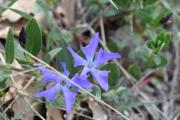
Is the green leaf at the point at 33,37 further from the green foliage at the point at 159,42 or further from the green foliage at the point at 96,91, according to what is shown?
the green foliage at the point at 159,42

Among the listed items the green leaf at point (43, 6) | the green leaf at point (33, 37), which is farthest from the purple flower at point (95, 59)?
the green leaf at point (43, 6)

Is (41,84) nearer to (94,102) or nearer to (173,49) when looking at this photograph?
(94,102)

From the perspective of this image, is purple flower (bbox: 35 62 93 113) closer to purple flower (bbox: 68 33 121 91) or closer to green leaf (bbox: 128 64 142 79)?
purple flower (bbox: 68 33 121 91)

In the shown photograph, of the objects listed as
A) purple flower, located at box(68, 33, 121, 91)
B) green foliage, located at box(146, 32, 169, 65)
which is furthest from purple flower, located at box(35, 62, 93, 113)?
green foliage, located at box(146, 32, 169, 65)

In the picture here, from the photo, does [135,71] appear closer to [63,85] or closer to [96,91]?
[96,91]

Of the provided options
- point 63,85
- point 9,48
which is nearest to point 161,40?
point 63,85
